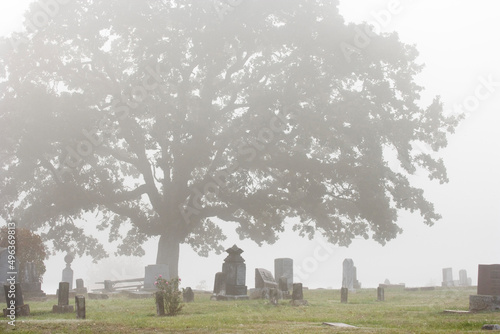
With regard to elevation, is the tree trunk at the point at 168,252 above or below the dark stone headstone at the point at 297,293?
above

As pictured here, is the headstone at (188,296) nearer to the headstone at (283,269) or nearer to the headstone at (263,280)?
the headstone at (263,280)

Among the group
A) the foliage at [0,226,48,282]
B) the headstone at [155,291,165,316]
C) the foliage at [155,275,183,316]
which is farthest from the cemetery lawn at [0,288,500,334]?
the foliage at [0,226,48,282]

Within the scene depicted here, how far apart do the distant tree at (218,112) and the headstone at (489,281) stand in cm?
918

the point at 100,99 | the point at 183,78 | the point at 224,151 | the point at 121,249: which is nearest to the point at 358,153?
the point at 224,151

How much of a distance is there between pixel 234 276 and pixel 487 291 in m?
9.88

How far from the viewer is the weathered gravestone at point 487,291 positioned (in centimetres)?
1447

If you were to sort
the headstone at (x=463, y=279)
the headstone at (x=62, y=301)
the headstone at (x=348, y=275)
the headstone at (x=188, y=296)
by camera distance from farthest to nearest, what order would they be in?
the headstone at (x=463, y=279) → the headstone at (x=348, y=275) → the headstone at (x=188, y=296) → the headstone at (x=62, y=301)

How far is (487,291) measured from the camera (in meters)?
15.1

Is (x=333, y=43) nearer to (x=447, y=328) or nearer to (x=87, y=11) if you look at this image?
(x=87, y=11)

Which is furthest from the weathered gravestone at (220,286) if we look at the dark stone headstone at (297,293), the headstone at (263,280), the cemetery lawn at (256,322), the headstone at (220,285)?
the cemetery lawn at (256,322)

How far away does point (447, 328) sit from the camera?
10766mm

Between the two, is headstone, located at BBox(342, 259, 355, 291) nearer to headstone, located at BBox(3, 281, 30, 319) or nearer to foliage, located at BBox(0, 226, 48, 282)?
foliage, located at BBox(0, 226, 48, 282)

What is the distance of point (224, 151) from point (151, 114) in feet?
14.7

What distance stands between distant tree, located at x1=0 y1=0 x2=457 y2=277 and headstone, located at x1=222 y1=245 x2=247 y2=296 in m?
4.46
